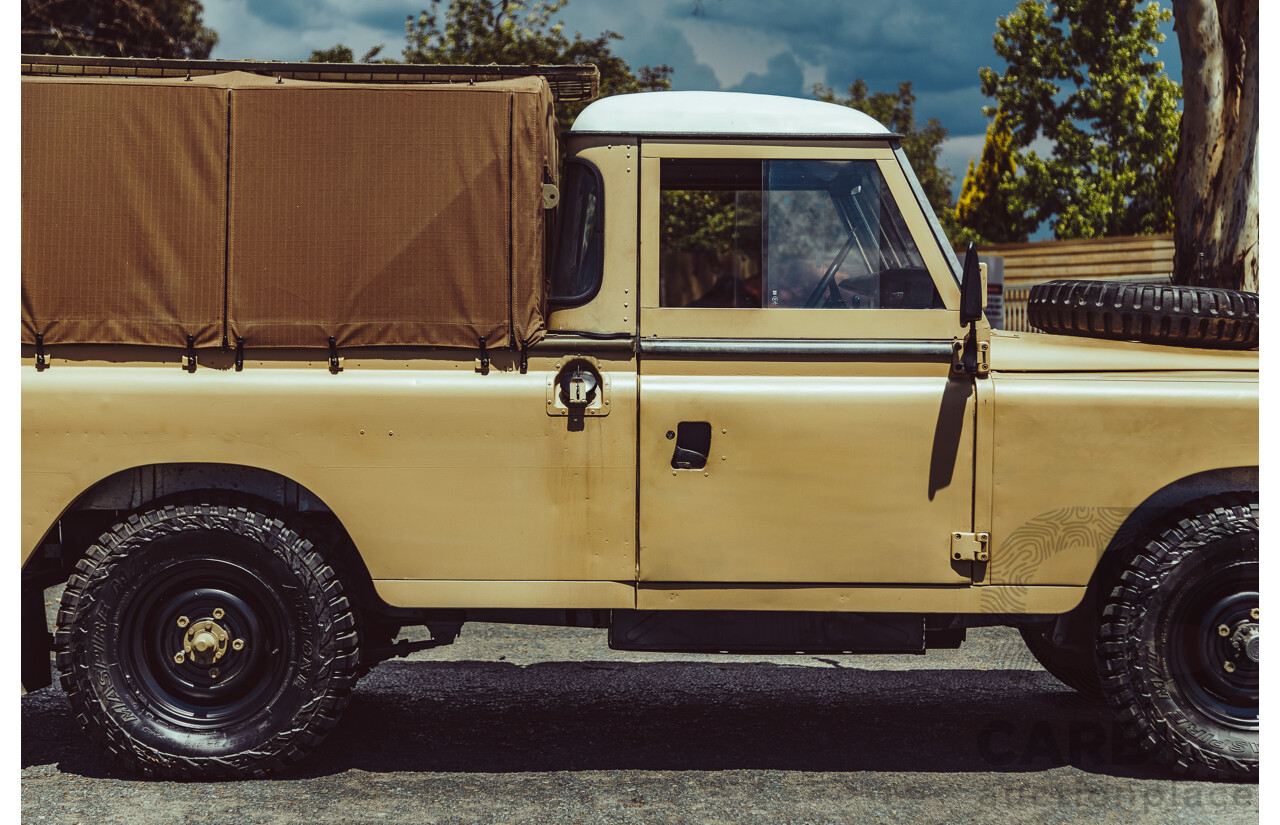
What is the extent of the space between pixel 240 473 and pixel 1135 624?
339 centimetres

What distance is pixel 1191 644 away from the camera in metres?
4.52

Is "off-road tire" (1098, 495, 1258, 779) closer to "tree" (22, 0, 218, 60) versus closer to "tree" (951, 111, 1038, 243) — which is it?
"tree" (22, 0, 218, 60)

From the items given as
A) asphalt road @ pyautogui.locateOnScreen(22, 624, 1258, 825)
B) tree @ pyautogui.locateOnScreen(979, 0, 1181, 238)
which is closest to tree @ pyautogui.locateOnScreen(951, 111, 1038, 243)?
tree @ pyautogui.locateOnScreen(979, 0, 1181, 238)

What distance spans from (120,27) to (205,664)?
56.7 ft

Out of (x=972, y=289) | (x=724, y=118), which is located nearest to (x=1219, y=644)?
(x=972, y=289)

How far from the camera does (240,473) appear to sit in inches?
179

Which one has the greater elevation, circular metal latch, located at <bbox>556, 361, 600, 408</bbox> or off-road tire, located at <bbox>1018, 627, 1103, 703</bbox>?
circular metal latch, located at <bbox>556, 361, 600, 408</bbox>

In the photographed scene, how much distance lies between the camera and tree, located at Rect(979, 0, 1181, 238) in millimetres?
28422

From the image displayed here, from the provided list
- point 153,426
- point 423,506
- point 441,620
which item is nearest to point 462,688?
point 441,620

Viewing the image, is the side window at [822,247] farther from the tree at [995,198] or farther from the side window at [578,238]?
the tree at [995,198]

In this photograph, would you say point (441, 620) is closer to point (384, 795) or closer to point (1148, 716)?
point (384, 795)

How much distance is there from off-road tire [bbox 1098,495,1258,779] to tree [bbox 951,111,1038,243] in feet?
82.0

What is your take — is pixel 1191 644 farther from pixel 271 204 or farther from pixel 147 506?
pixel 147 506

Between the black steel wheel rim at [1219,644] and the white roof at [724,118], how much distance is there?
2.11 metres
